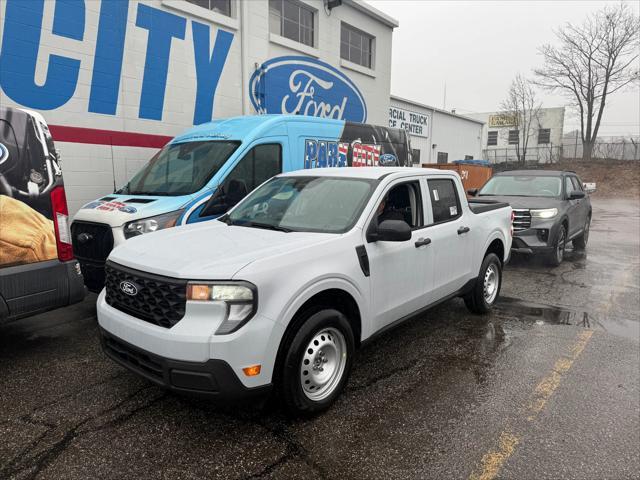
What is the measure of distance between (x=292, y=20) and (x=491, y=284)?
9.43m

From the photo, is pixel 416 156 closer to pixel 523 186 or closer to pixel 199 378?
pixel 523 186

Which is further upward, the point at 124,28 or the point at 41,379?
the point at 124,28

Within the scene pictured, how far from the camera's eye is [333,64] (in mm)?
13047

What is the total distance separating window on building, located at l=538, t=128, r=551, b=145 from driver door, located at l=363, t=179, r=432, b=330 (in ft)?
152

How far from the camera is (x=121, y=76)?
27.4ft

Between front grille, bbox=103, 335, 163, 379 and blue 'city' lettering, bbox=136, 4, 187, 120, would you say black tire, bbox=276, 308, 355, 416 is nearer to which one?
front grille, bbox=103, 335, 163, 379

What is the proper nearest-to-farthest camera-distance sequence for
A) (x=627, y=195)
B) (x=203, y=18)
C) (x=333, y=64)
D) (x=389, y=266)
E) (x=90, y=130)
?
(x=389, y=266), (x=90, y=130), (x=203, y=18), (x=333, y=64), (x=627, y=195)

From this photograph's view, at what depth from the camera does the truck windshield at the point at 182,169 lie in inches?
228

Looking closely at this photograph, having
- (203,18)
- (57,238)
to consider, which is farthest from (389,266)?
(203,18)

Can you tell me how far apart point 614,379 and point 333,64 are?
11233mm

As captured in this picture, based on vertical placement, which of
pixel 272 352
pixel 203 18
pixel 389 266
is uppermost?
pixel 203 18

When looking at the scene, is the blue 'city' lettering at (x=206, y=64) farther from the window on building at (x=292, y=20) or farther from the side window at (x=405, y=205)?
the side window at (x=405, y=205)

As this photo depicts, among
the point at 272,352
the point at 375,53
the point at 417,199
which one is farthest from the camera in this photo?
the point at 375,53

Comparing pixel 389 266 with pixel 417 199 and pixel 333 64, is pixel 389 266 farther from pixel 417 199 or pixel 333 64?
pixel 333 64
